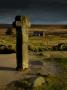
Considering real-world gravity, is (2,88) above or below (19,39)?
below

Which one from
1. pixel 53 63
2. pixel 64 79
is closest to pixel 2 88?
pixel 64 79

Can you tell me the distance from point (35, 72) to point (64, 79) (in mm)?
1873

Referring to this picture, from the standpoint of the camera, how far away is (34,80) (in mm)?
11680

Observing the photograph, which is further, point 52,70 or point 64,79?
point 52,70

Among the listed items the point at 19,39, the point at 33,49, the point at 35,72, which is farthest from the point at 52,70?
the point at 33,49

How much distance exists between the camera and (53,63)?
17.2 meters

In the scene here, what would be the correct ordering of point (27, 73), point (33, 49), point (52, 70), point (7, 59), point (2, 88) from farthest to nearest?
1. point (33, 49)
2. point (7, 59)
3. point (52, 70)
4. point (27, 73)
5. point (2, 88)

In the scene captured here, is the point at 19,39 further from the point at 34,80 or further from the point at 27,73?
the point at 34,80

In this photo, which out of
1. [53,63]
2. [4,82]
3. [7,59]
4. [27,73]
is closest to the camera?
[4,82]

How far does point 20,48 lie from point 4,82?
3137 millimetres

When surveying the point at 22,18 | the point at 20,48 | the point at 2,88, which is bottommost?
the point at 2,88

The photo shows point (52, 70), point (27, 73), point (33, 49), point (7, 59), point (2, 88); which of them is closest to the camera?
point (2, 88)

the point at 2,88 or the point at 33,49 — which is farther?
the point at 33,49

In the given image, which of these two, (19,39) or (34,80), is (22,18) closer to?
(19,39)
